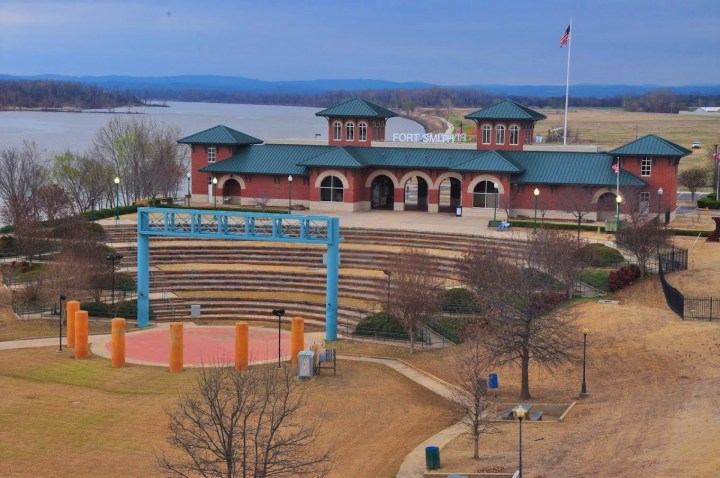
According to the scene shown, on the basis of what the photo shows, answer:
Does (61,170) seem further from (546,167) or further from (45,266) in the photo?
(546,167)

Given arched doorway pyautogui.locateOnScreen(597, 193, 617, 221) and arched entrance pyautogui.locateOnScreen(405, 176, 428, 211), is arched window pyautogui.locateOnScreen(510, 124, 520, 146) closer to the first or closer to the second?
arched entrance pyautogui.locateOnScreen(405, 176, 428, 211)

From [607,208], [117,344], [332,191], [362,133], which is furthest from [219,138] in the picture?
[117,344]

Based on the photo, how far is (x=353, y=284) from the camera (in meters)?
60.3

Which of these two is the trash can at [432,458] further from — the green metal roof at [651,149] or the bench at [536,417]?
the green metal roof at [651,149]

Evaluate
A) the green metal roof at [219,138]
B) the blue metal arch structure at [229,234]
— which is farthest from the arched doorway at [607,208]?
the green metal roof at [219,138]

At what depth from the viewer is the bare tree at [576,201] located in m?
72.3

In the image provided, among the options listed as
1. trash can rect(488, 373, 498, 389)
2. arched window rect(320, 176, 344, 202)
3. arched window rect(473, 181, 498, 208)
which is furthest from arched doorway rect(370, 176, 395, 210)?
trash can rect(488, 373, 498, 389)

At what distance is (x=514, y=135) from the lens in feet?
262

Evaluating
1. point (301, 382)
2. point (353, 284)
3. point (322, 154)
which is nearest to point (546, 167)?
point (322, 154)

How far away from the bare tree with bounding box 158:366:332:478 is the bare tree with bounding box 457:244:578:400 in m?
7.63

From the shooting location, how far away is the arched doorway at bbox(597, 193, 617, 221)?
74188mm

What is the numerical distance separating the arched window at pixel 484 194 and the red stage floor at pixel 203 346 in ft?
82.7

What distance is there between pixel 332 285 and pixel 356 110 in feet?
105

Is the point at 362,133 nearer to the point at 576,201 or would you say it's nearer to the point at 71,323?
the point at 576,201
